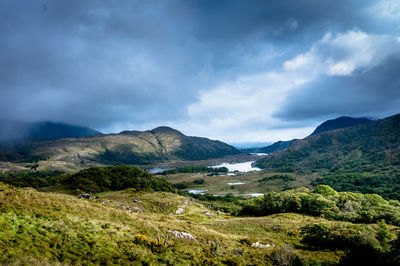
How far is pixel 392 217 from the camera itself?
6072cm

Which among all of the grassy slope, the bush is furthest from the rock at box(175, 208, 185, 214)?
the grassy slope

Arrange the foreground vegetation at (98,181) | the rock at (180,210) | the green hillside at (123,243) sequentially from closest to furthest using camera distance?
1. the green hillside at (123,243)
2. the rock at (180,210)
3. the foreground vegetation at (98,181)

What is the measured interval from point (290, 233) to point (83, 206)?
39.7 meters

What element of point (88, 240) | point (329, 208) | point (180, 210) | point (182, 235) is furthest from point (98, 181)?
point (329, 208)

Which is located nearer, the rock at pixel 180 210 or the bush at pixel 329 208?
the bush at pixel 329 208

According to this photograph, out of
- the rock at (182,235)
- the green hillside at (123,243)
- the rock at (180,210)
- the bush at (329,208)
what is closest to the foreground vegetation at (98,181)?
the rock at (180,210)

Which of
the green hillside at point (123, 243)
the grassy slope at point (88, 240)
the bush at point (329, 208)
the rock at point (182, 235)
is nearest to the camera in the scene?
the grassy slope at point (88, 240)

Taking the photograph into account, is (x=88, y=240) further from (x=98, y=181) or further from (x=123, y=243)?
(x=98, y=181)

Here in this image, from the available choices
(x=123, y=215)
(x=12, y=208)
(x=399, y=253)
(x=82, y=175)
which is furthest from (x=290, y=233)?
(x=82, y=175)

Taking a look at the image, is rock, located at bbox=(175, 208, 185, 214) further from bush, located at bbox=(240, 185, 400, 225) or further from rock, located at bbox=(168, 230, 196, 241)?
rock, located at bbox=(168, 230, 196, 241)

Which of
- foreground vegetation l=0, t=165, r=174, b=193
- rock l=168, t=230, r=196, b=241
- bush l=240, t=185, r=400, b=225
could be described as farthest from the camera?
foreground vegetation l=0, t=165, r=174, b=193

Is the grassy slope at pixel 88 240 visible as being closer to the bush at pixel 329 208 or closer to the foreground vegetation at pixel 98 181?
the bush at pixel 329 208

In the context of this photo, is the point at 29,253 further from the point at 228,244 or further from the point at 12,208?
the point at 228,244

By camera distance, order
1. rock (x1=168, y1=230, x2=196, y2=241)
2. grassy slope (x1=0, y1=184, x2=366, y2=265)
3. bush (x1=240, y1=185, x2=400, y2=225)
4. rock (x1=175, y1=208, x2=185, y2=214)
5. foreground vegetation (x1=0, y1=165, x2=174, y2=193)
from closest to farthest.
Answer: grassy slope (x1=0, y1=184, x2=366, y2=265)
rock (x1=168, y1=230, x2=196, y2=241)
bush (x1=240, y1=185, x2=400, y2=225)
rock (x1=175, y1=208, x2=185, y2=214)
foreground vegetation (x1=0, y1=165, x2=174, y2=193)
